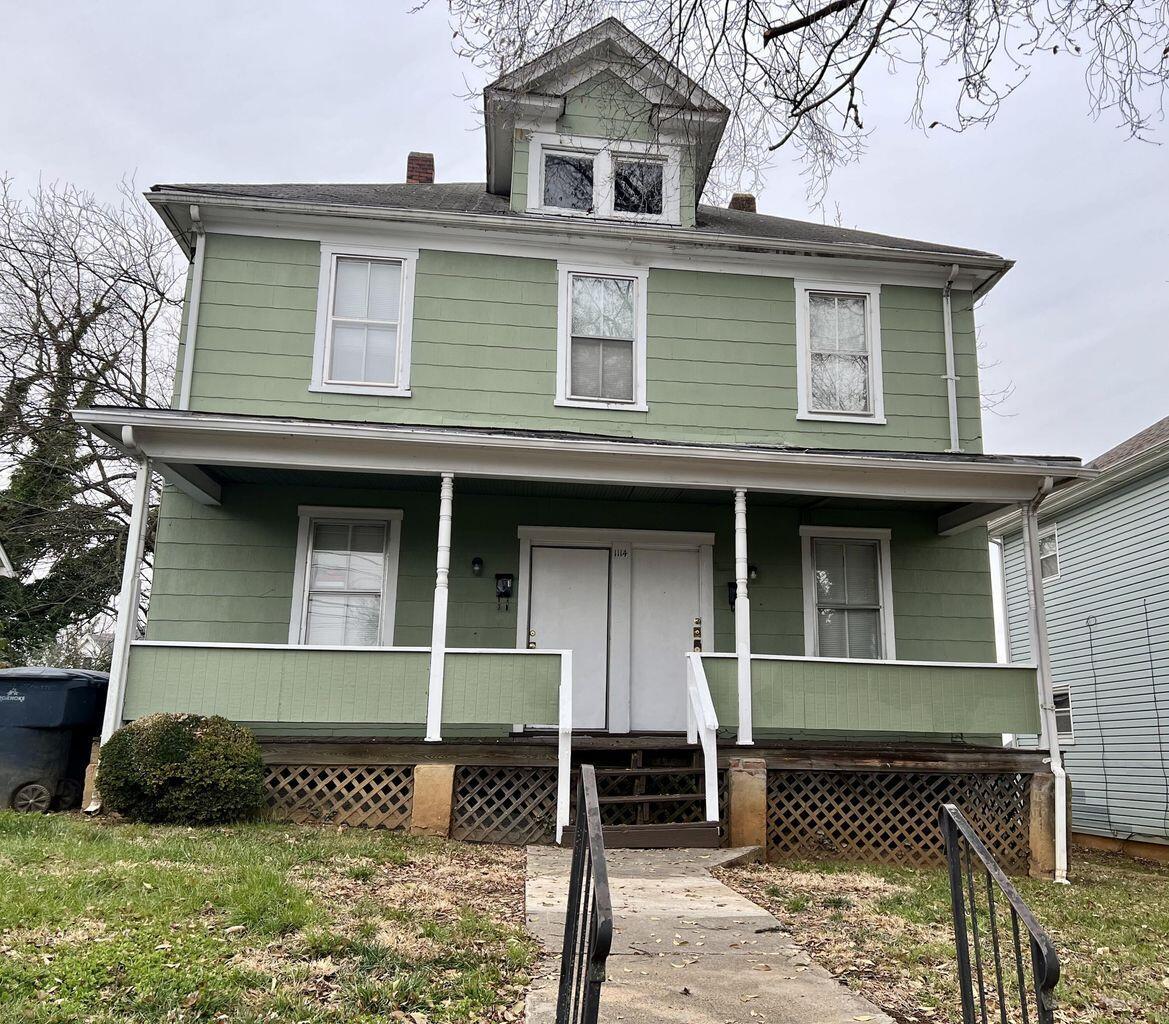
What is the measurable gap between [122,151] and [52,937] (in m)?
31.4

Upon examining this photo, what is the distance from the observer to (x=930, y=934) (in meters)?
5.59

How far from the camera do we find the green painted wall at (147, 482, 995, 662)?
10.0 metres

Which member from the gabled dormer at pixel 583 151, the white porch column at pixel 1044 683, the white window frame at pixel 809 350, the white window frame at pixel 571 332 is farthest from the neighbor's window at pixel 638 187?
the white porch column at pixel 1044 683

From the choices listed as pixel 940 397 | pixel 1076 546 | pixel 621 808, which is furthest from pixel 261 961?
pixel 1076 546

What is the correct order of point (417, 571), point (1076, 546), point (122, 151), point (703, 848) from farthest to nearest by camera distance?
1. point (122, 151)
2. point (1076, 546)
3. point (417, 571)
4. point (703, 848)

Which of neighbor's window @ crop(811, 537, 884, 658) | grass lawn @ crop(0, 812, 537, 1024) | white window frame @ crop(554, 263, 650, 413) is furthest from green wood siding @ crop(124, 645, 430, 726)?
neighbor's window @ crop(811, 537, 884, 658)

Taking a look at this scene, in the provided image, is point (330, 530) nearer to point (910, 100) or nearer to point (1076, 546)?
point (910, 100)

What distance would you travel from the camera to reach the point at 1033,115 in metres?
6.44

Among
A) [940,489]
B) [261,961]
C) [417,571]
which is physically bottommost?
[261,961]

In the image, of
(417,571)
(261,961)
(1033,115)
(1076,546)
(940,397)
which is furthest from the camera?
(1076,546)

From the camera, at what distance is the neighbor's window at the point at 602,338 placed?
10.9m

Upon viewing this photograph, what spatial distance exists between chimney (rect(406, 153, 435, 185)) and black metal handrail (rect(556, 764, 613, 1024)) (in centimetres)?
1145

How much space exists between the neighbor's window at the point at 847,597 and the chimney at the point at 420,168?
282 inches

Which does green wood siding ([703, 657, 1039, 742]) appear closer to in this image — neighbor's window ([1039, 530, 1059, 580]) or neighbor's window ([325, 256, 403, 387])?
neighbor's window ([325, 256, 403, 387])
